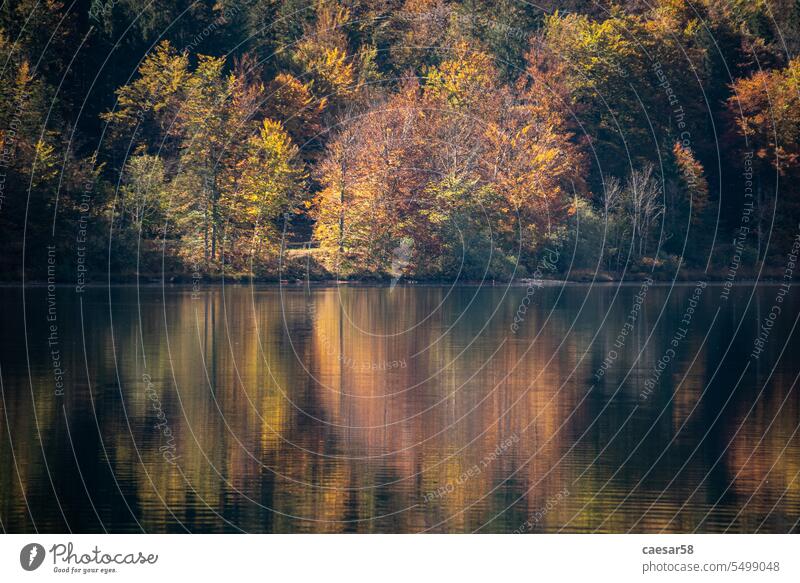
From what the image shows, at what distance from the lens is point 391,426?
103 feet

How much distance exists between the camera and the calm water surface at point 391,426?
23891 mm

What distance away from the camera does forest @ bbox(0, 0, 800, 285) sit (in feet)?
278

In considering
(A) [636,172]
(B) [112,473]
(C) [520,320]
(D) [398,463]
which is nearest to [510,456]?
(D) [398,463]

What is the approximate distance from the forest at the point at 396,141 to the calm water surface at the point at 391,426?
2840cm

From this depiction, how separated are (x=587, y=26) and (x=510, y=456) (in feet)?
256
